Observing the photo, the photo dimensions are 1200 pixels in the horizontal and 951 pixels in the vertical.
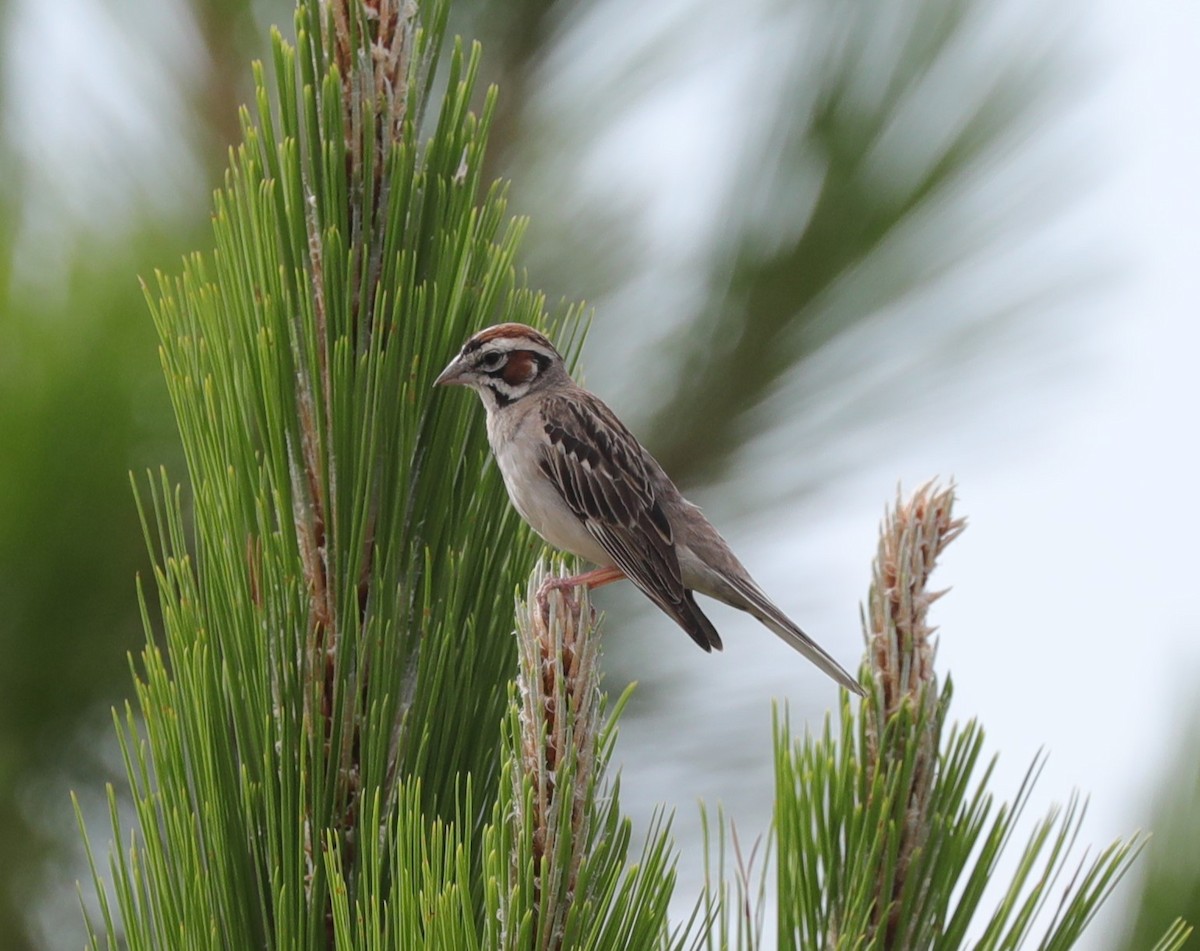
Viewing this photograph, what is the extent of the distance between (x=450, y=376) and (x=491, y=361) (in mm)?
536

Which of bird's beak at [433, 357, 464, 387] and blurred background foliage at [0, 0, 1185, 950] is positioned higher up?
blurred background foliage at [0, 0, 1185, 950]

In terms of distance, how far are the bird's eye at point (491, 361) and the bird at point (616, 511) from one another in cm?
38

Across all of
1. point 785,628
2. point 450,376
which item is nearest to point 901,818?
point 450,376

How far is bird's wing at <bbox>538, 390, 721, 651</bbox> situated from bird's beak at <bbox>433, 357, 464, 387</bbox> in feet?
5.02

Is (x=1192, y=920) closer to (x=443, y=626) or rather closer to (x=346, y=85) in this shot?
(x=443, y=626)

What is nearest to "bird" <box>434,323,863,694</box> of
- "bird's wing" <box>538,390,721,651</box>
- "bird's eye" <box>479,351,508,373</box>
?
"bird's wing" <box>538,390,721,651</box>

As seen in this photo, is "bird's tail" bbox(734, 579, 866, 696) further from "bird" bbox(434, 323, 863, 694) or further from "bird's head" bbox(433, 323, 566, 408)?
"bird's head" bbox(433, 323, 566, 408)

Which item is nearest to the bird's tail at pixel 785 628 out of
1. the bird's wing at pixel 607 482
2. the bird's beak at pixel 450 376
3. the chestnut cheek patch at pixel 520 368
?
the bird's wing at pixel 607 482

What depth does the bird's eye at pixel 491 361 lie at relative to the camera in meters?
2.63

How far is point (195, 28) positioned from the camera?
3.56 metres

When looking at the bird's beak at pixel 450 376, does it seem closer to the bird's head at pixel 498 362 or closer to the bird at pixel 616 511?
the bird's head at pixel 498 362

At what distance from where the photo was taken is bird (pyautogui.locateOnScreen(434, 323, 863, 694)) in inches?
142

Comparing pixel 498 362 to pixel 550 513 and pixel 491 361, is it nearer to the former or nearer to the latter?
pixel 491 361

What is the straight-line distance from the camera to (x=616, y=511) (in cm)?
412
